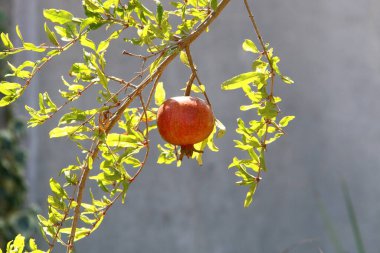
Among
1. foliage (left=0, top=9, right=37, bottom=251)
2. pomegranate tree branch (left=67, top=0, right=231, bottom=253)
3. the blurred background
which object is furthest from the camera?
the blurred background

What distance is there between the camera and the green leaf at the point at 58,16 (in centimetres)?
127

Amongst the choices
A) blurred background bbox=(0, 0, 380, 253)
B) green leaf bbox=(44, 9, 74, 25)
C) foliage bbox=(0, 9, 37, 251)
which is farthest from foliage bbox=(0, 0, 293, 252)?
blurred background bbox=(0, 0, 380, 253)

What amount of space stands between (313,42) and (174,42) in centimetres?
361

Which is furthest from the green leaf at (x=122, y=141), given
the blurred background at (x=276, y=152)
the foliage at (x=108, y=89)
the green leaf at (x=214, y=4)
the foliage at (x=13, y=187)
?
the blurred background at (x=276, y=152)

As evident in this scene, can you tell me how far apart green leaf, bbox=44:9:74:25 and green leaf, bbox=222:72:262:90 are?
10.4 inches

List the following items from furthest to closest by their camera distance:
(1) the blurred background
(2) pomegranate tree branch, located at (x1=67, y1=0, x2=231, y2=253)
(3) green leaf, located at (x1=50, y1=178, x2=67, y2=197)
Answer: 1. (1) the blurred background
2. (3) green leaf, located at (x1=50, y1=178, x2=67, y2=197)
3. (2) pomegranate tree branch, located at (x1=67, y1=0, x2=231, y2=253)

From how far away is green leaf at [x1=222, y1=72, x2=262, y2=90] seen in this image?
131cm

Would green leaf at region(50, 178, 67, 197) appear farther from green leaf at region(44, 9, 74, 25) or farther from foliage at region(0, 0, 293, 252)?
green leaf at region(44, 9, 74, 25)

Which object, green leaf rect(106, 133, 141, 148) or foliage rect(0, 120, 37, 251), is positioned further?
foliage rect(0, 120, 37, 251)

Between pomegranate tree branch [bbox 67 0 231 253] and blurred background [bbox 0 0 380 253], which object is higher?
pomegranate tree branch [bbox 67 0 231 253]

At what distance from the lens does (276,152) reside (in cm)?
479

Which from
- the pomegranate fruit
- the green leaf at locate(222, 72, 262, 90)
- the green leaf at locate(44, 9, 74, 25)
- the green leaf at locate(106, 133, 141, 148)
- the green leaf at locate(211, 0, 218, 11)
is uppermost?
the green leaf at locate(44, 9, 74, 25)

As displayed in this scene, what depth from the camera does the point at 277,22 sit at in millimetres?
4797

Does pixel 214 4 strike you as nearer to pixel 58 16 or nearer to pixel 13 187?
pixel 58 16
